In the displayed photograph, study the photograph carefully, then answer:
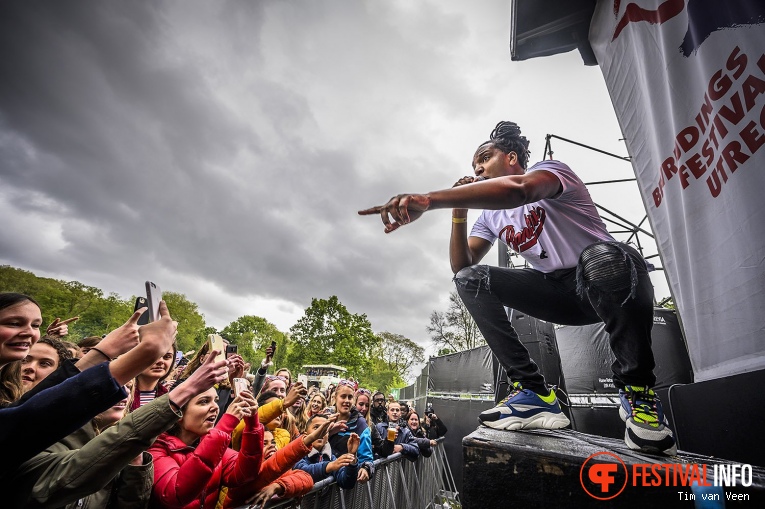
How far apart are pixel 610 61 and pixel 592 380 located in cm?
524

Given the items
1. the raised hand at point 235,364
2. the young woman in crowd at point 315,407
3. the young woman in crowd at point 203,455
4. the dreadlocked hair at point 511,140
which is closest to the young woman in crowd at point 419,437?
the young woman in crowd at point 315,407

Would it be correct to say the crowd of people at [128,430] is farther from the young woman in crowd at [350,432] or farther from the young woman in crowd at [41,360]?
the young woman in crowd at [350,432]

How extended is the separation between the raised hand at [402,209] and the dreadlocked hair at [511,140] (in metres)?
1.18

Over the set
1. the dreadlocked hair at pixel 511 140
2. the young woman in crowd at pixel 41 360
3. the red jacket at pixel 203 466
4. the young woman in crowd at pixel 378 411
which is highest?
the dreadlocked hair at pixel 511 140

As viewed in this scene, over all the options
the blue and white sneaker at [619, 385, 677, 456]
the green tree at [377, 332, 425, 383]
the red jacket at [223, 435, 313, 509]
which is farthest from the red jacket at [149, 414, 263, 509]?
the green tree at [377, 332, 425, 383]

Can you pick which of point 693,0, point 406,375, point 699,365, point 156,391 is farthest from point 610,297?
point 406,375

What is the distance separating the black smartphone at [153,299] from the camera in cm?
138

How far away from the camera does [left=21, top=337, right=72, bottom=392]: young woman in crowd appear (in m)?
2.43

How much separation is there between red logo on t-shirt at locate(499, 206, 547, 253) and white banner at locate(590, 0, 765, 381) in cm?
55

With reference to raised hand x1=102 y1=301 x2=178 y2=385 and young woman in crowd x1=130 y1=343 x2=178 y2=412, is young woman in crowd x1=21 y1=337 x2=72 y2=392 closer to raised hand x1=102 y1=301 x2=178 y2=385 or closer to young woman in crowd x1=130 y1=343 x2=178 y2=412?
young woman in crowd x1=130 y1=343 x2=178 y2=412

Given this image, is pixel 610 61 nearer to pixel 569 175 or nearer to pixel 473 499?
pixel 569 175

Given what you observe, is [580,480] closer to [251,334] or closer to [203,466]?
[203,466]

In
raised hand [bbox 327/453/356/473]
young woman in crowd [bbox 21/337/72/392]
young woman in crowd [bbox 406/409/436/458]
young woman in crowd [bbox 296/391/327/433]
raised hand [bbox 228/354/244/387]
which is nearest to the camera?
young woman in crowd [bbox 21/337/72/392]

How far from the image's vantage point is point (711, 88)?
4.58 feet
